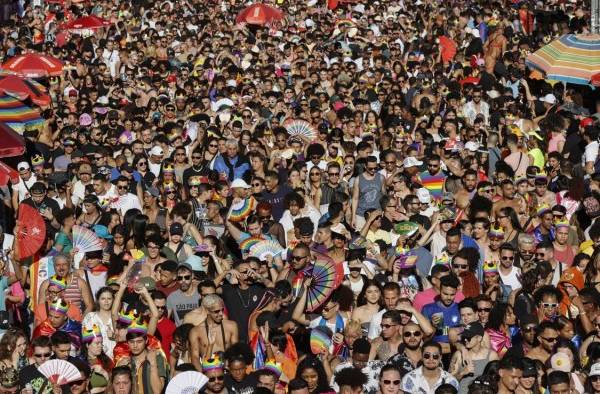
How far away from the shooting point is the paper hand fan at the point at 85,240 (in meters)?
Result: 12.5

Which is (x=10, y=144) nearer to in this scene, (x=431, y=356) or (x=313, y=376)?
(x=313, y=376)

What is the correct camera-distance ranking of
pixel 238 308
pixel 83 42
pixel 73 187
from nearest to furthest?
pixel 238 308 → pixel 73 187 → pixel 83 42

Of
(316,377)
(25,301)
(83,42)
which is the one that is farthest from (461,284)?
(83,42)

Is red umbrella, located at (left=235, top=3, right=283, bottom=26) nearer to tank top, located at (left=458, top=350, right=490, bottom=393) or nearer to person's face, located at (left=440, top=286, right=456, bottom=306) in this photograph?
person's face, located at (left=440, top=286, right=456, bottom=306)

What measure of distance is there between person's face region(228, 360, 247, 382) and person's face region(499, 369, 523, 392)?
173cm

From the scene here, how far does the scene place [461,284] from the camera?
11.6 metres

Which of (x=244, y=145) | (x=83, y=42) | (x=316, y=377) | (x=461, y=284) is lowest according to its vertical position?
(x=83, y=42)

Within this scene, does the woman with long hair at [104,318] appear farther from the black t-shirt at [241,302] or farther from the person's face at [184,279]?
the black t-shirt at [241,302]

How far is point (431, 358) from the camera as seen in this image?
9.68m

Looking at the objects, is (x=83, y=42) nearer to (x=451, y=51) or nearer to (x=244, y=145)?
(x=451, y=51)

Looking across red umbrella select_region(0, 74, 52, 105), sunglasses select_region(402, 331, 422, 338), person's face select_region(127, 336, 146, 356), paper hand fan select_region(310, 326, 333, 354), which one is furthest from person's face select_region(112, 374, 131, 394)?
red umbrella select_region(0, 74, 52, 105)

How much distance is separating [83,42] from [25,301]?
1282cm

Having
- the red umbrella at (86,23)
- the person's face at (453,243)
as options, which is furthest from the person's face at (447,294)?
the red umbrella at (86,23)

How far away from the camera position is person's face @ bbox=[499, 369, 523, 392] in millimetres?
9383
